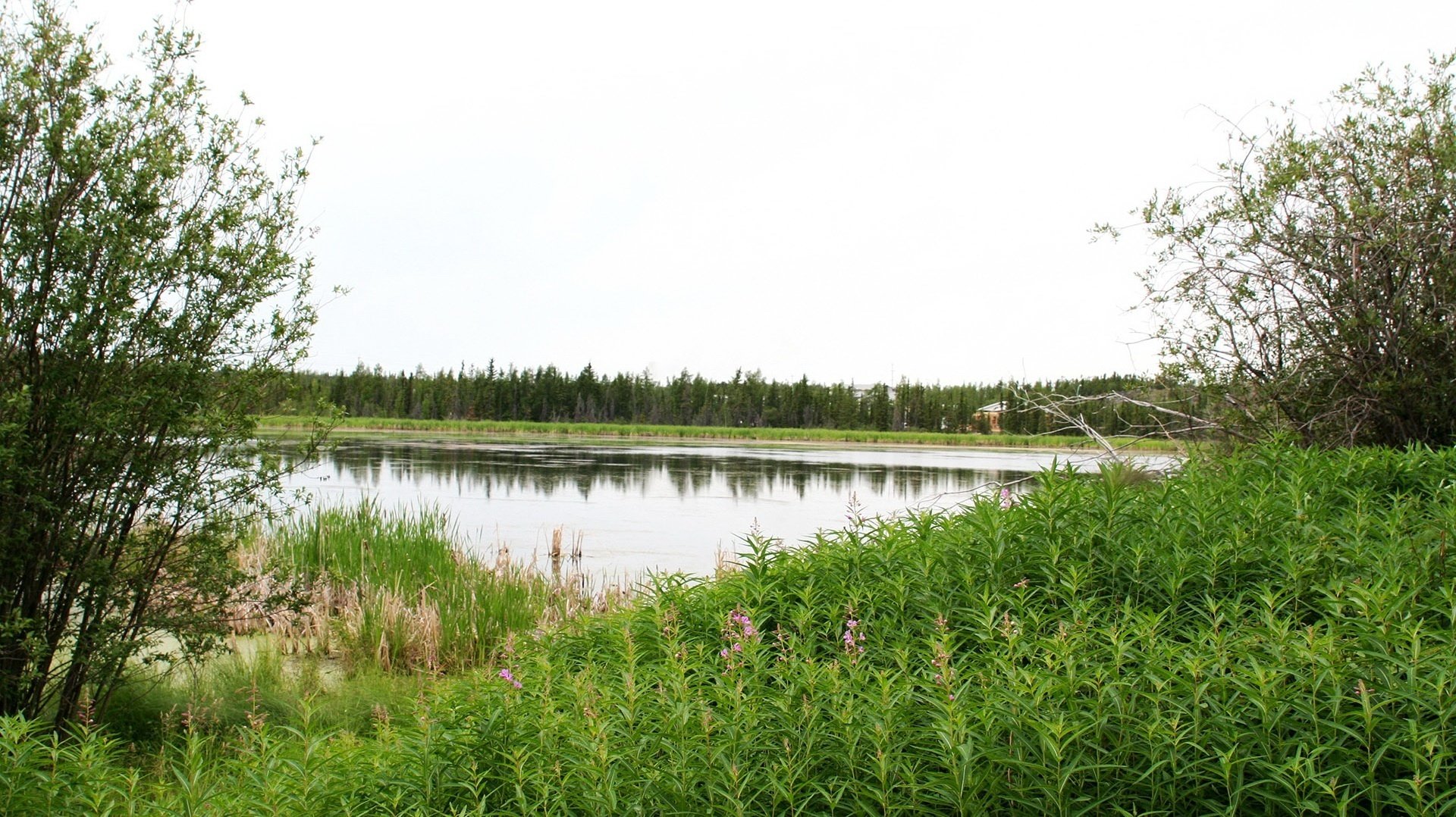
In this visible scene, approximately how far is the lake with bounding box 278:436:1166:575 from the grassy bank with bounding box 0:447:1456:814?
73.8 inches

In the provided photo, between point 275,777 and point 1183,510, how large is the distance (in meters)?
4.83

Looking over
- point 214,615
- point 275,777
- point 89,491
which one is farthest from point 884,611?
point 89,491

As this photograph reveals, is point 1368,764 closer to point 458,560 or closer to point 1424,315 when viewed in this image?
point 1424,315

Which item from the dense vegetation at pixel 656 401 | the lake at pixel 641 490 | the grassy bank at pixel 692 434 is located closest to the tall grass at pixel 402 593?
the lake at pixel 641 490

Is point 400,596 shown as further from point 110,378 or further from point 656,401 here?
point 656,401

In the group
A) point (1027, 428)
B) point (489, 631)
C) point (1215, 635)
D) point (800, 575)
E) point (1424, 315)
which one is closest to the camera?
point (1215, 635)

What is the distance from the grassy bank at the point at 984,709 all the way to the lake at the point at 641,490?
1875 mm

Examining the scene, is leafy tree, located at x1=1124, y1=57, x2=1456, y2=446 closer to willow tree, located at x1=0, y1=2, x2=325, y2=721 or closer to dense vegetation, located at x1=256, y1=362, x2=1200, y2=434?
willow tree, located at x1=0, y1=2, x2=325, y2=721

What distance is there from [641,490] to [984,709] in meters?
21.7

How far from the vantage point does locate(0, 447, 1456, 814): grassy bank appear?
2.89 m

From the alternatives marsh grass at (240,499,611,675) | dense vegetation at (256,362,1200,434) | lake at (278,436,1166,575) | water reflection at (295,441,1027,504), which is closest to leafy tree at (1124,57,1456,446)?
lake at (278,436,1166,575)

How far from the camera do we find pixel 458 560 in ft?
35.1

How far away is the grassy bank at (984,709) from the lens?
2.89 metres

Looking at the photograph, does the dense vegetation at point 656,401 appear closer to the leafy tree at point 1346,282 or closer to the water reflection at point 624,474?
the water reflection at point 624,474
